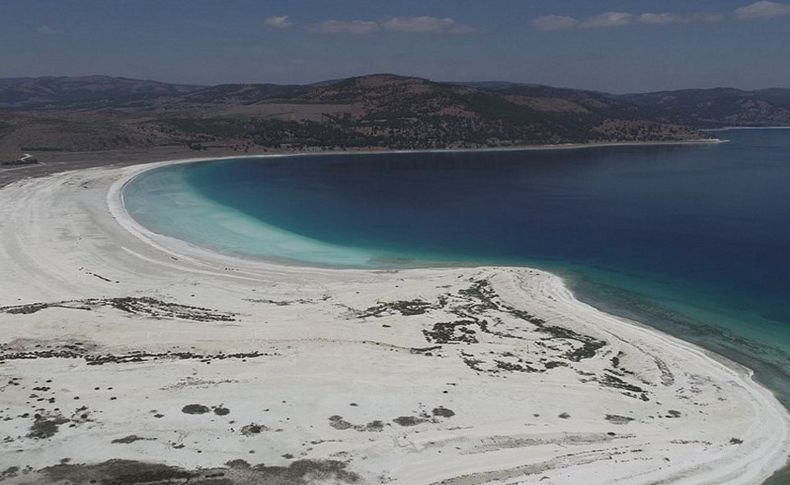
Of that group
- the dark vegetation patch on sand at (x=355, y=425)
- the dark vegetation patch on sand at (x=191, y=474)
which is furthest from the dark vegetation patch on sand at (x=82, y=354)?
the dark vegetation patch on sand at (x=191, y=474)

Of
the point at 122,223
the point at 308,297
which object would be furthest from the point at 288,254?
the point at 122,223

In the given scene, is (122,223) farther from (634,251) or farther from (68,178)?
(634,251)

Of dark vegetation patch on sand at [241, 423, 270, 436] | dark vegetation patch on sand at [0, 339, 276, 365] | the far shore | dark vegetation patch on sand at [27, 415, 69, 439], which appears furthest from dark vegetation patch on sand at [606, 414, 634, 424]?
the far shore

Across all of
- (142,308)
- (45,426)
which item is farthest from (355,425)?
(142,308)

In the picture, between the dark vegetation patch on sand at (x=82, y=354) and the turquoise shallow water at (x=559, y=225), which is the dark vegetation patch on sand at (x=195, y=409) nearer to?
the dark vegetation patch on sand at (x=82, y=354)

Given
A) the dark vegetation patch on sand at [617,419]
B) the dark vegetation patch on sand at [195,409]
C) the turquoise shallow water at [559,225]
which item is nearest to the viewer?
the dark vegetation patch on sand at [195,409]

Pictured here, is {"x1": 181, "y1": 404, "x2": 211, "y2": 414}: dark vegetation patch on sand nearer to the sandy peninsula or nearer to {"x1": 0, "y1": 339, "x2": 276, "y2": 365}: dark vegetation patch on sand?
the sandy peninsula
